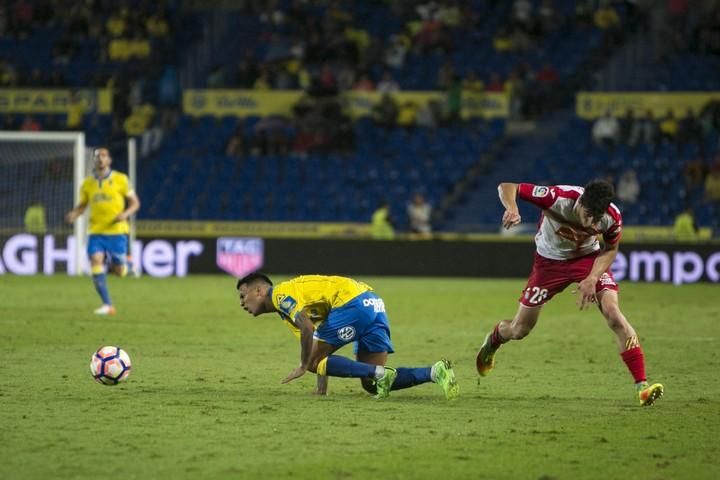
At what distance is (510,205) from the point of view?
31.0 ft

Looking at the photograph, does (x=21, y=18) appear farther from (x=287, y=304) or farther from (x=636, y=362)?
(x=636, y=362)

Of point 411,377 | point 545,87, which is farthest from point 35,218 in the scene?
point 411,377

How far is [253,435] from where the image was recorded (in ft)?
26.6

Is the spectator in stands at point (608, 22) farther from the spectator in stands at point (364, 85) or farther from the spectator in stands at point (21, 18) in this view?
the spectator in stands at point (21, 18)

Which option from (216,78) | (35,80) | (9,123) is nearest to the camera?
(9,123)

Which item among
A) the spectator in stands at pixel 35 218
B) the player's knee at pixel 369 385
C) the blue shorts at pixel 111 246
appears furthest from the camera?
the spectator in stands at pixel 35 218

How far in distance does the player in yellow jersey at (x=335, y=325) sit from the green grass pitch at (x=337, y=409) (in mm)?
208

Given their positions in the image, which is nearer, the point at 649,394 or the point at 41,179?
the point at 649,394

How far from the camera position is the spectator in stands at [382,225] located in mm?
27594

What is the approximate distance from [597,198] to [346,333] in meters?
2.09

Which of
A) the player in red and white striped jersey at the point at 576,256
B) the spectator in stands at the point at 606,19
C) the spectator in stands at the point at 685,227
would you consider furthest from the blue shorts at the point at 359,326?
the spectator in stands at the point at 606,19

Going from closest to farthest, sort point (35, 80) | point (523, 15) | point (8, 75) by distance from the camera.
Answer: point (523, 15)
point (35, 80)
point (8, 75)

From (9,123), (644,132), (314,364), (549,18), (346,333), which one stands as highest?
(549,18)

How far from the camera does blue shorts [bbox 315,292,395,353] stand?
9.59 metres
